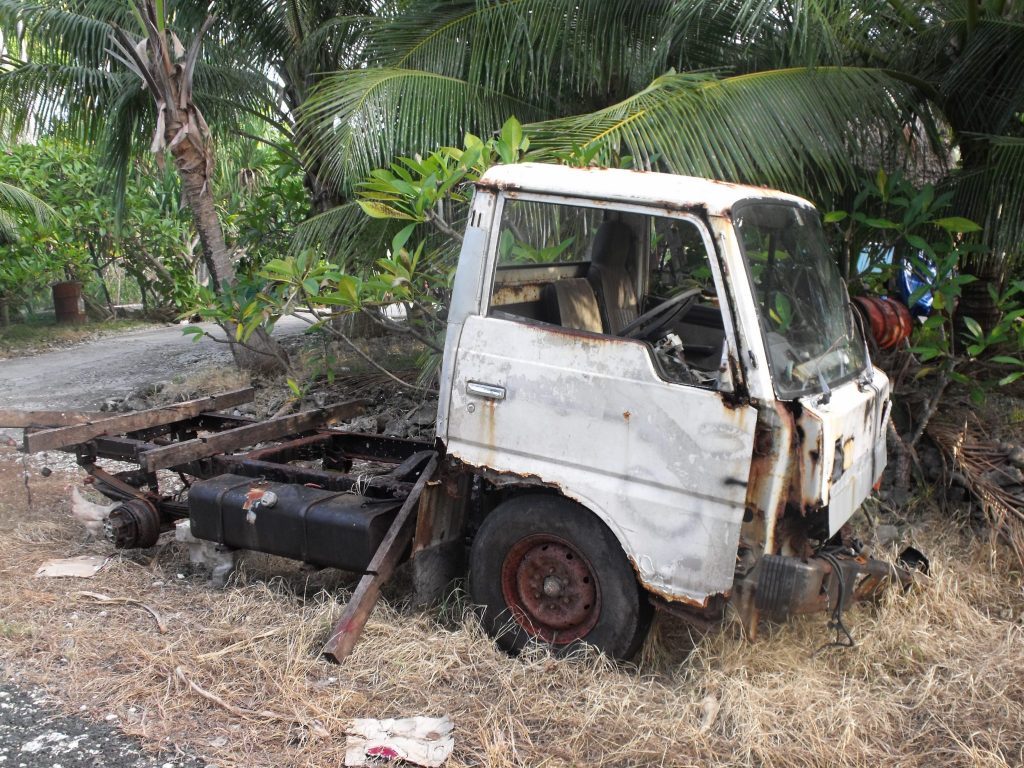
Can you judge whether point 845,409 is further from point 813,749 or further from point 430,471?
point 430,471

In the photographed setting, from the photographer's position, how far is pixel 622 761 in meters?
3.39

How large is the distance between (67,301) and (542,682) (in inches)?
700

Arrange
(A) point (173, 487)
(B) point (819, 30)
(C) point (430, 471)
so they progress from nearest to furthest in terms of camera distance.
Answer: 1. (C) point (430, 471)
2. (B) point (819, 30)
3. (A) point (173, 487)

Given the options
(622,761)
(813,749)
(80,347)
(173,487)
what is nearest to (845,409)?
(813,749)

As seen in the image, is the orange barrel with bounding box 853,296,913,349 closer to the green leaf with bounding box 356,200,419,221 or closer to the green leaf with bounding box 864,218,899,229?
the green leaf with bounding box 864,218,899,229

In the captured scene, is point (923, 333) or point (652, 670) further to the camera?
point (923, 333)

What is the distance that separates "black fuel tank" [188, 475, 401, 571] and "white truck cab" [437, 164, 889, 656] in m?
0.58

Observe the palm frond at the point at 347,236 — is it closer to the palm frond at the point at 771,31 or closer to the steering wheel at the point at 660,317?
the palm frond at the point at 771,31

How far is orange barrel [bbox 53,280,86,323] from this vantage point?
61.3 ft

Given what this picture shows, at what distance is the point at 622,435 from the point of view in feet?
12.3

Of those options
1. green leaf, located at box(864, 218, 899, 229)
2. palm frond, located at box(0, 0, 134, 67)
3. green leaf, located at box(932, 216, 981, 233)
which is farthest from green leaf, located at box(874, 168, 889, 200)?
palm frond, located at box(0, 0, 134, 67)

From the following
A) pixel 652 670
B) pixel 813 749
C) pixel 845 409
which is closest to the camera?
pixel 813 749

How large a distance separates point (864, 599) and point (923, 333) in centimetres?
227

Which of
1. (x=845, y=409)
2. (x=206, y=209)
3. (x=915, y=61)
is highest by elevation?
(x=915, y=61)
